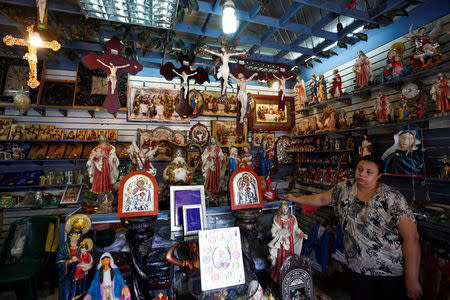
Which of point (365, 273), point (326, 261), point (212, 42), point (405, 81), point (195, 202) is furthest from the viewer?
point (212, 42)

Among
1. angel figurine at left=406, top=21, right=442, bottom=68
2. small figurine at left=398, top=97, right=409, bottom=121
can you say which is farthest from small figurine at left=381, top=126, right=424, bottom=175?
angel figurine at left=406, top=21, right=442, bottom=68

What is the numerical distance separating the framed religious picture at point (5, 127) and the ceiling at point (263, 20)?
1.63 meters

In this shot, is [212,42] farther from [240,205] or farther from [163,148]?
[240,205]

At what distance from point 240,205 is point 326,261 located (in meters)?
2.01

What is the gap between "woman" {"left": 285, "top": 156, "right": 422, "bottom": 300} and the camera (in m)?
1.71

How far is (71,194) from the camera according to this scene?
4500 millimetres

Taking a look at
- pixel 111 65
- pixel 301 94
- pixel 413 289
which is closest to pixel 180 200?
pixel 413 289

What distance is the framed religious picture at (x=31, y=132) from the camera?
4.58 meters

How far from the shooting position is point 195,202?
2336 mm

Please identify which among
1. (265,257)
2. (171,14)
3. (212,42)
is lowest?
(265,257)

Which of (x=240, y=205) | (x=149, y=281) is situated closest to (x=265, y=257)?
(x=240, y=205)

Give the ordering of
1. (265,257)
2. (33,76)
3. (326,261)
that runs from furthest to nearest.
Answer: (326,261) < (33,76) < (265,257)

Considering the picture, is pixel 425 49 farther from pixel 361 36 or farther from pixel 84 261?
pixel 84 261

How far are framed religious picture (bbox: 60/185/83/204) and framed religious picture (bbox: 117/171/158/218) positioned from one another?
10.6 feet
